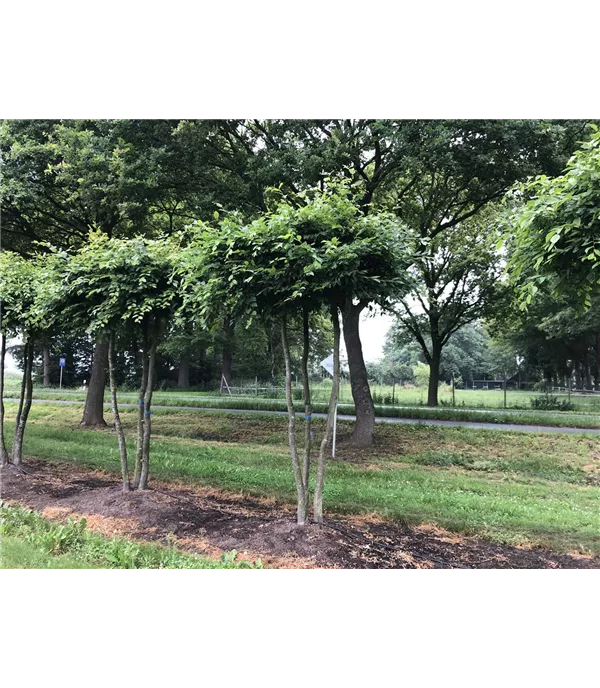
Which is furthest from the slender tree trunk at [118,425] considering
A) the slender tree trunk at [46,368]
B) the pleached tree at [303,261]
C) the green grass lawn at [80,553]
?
the slender tree trunk at [46,368]

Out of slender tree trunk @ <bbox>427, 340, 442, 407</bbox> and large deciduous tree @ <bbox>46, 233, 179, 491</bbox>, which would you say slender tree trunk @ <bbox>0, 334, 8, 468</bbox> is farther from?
slender tree trunk @ <bbox>427, 340, 442, 407</bbox>

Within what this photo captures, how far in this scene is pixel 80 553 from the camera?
15.2 ft

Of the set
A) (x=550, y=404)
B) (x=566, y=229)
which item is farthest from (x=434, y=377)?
(x=566, y=229)

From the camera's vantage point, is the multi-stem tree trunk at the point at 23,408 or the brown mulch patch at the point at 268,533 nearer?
the brown mulch patch at the point at 268,533

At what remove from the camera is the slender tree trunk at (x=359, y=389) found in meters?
13.5

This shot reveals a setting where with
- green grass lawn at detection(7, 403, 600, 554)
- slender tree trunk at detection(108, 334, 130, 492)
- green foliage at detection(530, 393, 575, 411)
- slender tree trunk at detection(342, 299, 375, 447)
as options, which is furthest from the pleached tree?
green foliage at detection(530, 393, 575, 411)

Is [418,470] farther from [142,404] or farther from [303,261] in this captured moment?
[303,261]

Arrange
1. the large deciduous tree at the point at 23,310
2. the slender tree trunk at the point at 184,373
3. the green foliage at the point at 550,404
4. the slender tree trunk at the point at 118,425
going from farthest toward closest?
1. the slender tree trunk at the point at 184,373
2. the green foliage at the point at 550,404
3. the large deciduous tree at the point at 23,310
4. the slender tree trunk at the point at 118,425

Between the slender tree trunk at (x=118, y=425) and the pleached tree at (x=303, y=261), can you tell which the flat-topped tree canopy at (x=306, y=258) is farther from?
the slender tree trunk at (x=118, y=425)

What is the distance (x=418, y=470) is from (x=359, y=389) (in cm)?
359

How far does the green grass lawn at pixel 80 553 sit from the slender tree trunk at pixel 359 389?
888cm

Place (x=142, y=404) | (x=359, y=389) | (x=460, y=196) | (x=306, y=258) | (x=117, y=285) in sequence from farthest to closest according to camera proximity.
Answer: (x=460, y=196), (x=359, y=389), (x=142, y=404), (x=117, y=285), (x=306, y=258)

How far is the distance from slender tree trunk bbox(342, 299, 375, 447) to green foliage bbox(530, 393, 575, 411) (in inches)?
500
